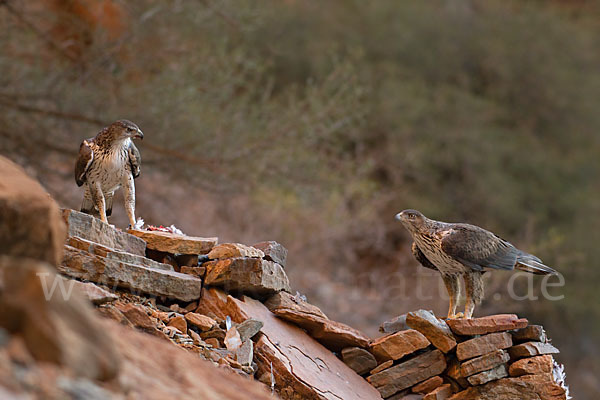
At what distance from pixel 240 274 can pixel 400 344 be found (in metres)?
1.30

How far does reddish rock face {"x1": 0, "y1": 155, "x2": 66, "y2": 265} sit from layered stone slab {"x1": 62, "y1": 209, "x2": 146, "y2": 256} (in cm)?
184

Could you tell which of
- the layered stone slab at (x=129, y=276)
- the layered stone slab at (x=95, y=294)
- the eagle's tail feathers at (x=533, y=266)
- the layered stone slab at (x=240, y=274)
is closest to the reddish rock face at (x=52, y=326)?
the layered stone slab at (x=95, y=294)

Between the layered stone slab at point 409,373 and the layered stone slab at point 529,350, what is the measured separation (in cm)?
51

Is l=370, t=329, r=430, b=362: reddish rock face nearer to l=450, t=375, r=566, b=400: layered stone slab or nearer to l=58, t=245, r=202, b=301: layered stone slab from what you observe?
l=450, t=375, r=566, b=400: layered stone slab

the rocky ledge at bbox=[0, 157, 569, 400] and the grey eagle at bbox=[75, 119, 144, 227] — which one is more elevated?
the grey eagle at bbox=[75, 119, 144, 227]

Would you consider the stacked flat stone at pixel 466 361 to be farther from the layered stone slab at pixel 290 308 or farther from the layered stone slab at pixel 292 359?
the layered stone slab at pixel 290 308

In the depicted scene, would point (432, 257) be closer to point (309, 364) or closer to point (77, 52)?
point (309, 364)

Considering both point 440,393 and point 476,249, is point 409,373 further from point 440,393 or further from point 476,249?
point 476,249

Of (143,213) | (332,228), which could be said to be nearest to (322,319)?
(143,213)

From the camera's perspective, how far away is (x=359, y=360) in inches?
199

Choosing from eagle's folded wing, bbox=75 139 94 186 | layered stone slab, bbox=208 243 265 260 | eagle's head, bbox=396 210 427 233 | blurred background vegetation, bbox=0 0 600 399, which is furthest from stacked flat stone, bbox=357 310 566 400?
blurred background vegetation, bbox=0 0 600 399

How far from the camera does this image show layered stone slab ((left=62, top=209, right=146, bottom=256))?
4602 mm

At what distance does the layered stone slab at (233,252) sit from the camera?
502cm

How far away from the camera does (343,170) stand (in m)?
12.3
